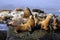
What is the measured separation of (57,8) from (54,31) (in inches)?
203

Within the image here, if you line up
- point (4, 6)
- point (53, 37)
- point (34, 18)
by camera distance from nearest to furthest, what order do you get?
point (53, 37)
point (34, 18)
point (4, 6)

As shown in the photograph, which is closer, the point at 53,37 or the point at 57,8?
the point at 53,37

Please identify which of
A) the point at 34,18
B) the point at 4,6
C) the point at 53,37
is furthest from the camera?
the point at 4,6

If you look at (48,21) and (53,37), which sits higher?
(48,21)

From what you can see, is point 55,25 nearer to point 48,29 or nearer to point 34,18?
point 48,29

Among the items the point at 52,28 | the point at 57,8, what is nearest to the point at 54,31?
the point at 52,28

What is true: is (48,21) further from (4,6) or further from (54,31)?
(4,6)

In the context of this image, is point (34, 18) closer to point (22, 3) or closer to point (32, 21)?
point (32, 21)

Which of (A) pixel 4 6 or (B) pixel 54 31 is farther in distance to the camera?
(A) pixel 4 6

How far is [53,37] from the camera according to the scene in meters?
3.97

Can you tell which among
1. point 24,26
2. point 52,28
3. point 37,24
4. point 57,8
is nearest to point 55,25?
point 52,28

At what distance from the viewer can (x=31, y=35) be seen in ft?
13.1

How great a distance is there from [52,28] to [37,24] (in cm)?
31

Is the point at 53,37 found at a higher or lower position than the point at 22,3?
lower
